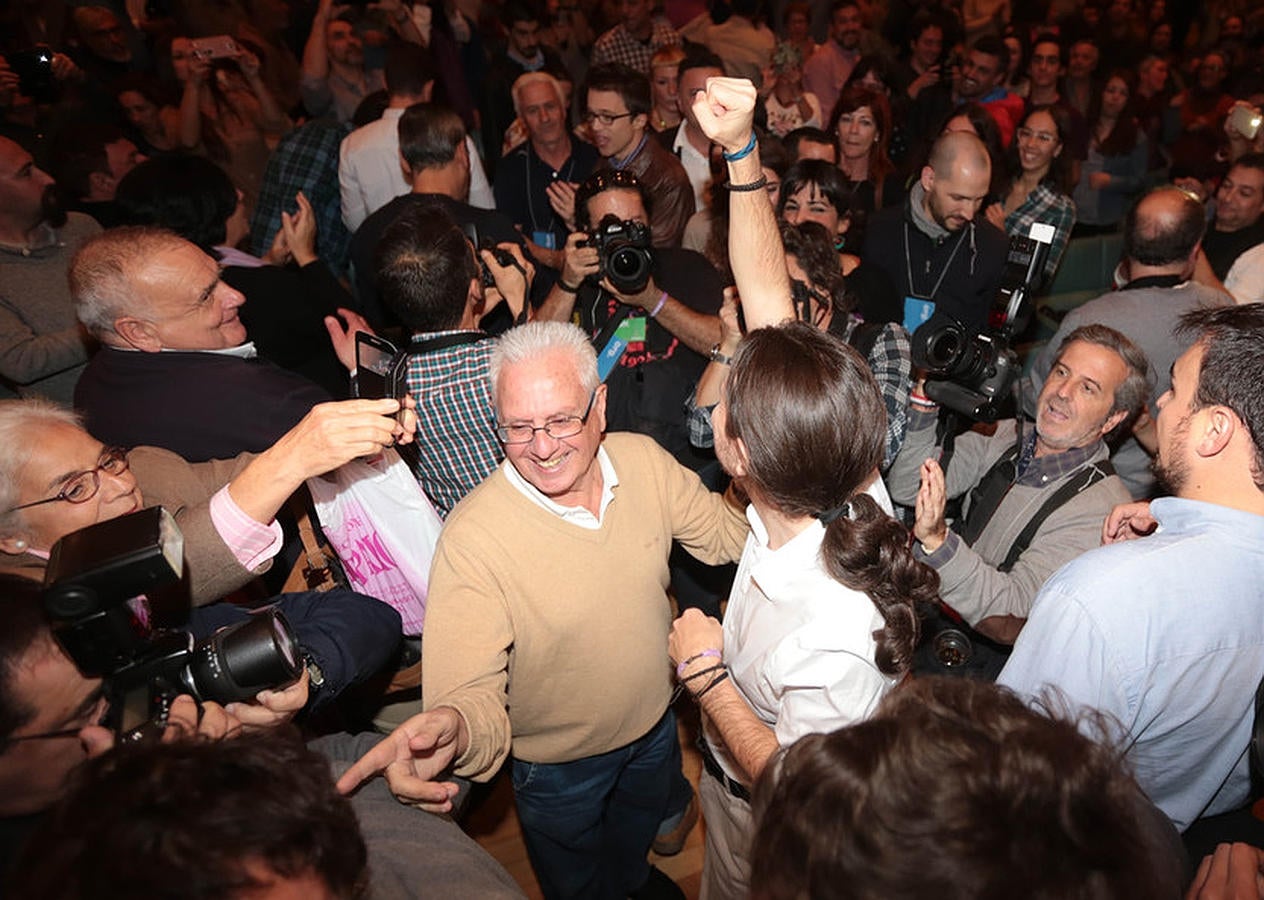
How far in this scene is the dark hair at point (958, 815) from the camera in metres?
0.80

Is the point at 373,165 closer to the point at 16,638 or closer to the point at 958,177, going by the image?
the point at 958,177

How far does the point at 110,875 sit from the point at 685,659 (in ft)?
3.21

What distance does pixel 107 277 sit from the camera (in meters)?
1.99

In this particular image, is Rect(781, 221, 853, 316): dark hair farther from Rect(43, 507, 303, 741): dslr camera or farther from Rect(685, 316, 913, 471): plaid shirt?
Rect(43, 507, 303, 741): dslr camera

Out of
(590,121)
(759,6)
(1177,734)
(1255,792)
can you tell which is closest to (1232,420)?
(1177,734)

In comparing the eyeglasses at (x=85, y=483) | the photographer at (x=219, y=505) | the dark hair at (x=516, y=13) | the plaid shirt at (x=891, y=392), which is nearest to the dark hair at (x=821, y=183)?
the plaid shirt at (x=891, y=392)

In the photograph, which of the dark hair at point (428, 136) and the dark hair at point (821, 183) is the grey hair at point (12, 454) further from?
the dark hair at point (821, 183)

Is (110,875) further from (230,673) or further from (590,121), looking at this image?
(590,121)

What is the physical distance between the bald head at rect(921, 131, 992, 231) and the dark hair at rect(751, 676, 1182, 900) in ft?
8.81

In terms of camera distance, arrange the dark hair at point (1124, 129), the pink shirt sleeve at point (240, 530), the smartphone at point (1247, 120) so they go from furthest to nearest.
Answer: the dark hair at point (1124, 129), the smartphone at point (1247, 120), the pink shirt sleeve at point (240, 530)

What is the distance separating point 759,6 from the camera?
6.57 meters

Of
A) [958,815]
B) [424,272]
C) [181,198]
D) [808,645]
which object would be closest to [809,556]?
[808,645]

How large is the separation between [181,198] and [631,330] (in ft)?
4.99

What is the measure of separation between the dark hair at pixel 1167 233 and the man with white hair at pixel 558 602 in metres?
1.81
